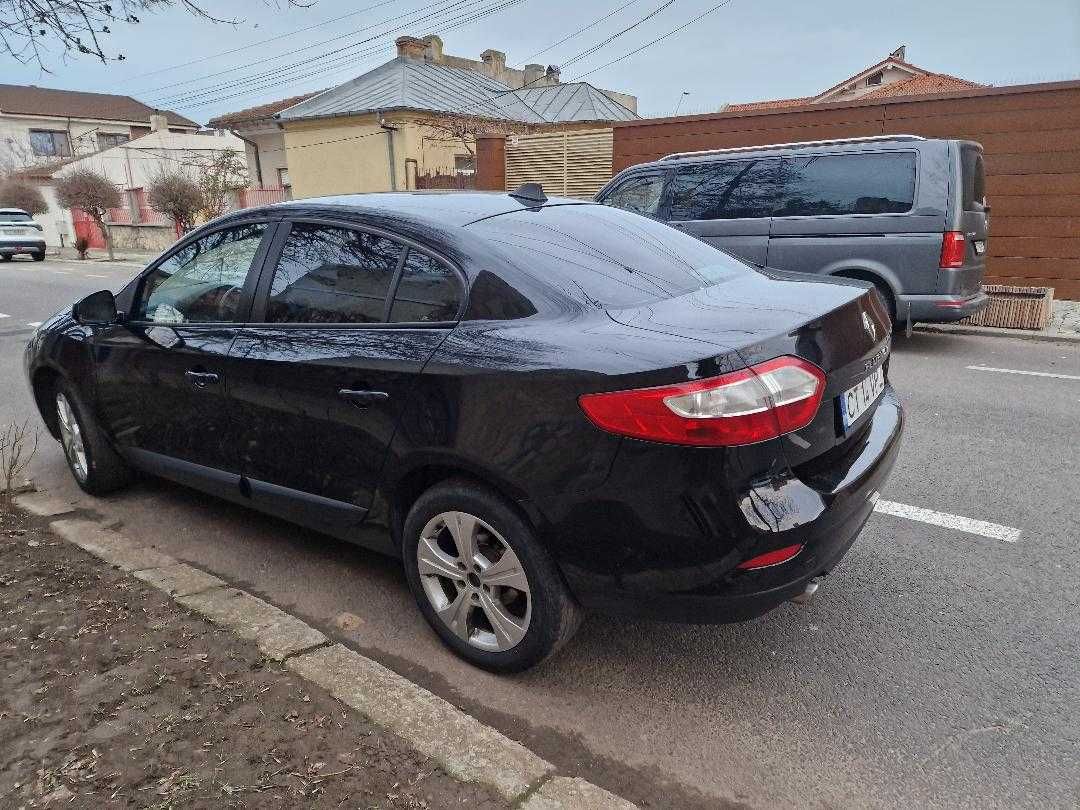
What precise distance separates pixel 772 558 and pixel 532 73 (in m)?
44.0

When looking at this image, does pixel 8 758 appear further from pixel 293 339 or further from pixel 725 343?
pixel 725 343

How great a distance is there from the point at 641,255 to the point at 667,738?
68.1 inches

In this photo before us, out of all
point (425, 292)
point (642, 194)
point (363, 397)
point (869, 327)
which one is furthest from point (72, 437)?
point (642, 194)

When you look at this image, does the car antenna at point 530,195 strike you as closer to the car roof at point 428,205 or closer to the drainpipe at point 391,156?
the car roof at point 428,205

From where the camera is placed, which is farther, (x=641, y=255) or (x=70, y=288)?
(x=70, y=288)

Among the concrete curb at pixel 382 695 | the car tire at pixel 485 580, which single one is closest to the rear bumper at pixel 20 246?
the concrete curb at pixel 382 695

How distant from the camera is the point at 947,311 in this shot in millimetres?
7328

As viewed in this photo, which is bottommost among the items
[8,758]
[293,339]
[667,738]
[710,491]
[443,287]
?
[667,738]

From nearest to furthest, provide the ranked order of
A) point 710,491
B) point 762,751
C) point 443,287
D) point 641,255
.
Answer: point 710,491, point 762,751, point 443,287, point 641,255

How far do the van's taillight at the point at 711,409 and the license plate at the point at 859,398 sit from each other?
319 millimetres

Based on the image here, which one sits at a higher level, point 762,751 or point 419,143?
point 419,143

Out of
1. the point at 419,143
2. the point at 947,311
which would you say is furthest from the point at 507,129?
the point at 947,311

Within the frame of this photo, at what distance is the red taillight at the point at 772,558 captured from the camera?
83.4 inches

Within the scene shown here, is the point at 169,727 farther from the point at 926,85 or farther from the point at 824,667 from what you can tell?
the point at 926,85
